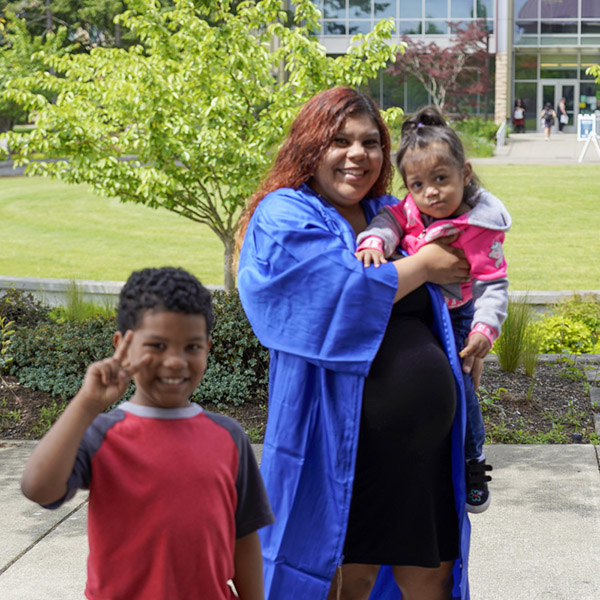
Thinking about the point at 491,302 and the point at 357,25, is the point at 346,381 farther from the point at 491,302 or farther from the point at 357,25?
the point at 357,25

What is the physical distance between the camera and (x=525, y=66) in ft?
149

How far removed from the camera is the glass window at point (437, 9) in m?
43.8

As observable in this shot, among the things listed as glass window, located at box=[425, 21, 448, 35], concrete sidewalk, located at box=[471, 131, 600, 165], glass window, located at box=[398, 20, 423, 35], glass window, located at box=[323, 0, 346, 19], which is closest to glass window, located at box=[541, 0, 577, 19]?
glass window, located at box=[425, 21, 448, 35]

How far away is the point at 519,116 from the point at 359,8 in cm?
891

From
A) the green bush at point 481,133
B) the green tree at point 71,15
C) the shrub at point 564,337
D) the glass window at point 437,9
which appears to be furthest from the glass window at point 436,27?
the shrub at point 564,337

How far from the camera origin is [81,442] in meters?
1.85

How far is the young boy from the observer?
1.85 m

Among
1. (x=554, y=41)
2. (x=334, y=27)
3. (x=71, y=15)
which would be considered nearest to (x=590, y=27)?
(x=554, y=41)

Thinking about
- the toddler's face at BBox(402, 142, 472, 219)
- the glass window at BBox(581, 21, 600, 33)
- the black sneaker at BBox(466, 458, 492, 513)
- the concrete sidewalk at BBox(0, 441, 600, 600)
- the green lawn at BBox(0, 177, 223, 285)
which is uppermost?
the glass window at BBox(581, 21, 600, 33)

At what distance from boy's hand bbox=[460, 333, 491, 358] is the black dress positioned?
0.27 feet

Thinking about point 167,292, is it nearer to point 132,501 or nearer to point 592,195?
point 132,501

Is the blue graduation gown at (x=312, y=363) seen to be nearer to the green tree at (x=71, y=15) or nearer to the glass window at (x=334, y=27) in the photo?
the green tree at (x=71, y=15)

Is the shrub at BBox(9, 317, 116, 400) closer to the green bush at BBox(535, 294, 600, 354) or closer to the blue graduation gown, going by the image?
the green bush at BBox(535, 294, 600, 354)

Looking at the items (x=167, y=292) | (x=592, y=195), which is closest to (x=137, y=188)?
(x=167, y=292)
